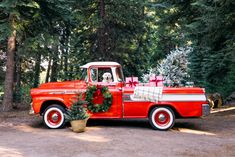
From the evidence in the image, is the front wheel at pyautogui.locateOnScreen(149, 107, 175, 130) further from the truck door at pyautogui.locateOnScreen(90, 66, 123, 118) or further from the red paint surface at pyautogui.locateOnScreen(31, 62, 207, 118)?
the truck door at pyautogui.locateOnScreen(90, 66, 123, 118)

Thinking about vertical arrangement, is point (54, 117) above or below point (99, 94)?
below

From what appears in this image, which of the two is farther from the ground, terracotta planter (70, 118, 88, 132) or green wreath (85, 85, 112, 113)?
green wreath (85, 85, 112, 113)

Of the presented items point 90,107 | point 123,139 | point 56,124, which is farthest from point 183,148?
point 56,124

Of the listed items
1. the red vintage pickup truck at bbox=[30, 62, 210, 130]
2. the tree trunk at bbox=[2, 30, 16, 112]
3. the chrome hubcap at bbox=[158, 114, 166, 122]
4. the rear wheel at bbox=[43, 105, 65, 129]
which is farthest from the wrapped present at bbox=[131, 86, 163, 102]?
the tree trunk at bbox=[2, 30, 16, 112]

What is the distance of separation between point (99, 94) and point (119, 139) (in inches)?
87.5

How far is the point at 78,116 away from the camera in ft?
36.4

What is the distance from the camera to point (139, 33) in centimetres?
2077

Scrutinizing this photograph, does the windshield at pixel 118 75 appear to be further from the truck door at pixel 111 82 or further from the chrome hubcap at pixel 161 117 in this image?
the chrome hubcap at pixel 161 117

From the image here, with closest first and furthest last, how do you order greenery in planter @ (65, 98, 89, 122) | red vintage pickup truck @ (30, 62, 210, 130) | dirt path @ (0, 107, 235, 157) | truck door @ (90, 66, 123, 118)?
dirt path @ (0, 107, 235, 157) → greenery in planter @ (65, 98, 89, 122) → red vintage pickup truck @ (30, 62, 210, 130) → truck door @ (90, 66, 123, 118)

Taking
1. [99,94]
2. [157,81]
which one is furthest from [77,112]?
[157,81]

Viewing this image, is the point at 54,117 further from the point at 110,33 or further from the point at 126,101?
the point at 110,33

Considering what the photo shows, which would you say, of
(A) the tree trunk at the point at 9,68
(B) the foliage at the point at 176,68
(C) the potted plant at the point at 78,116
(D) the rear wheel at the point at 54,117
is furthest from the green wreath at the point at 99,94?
(B) the foliage at the point at 176,68

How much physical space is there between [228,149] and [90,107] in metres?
4.63

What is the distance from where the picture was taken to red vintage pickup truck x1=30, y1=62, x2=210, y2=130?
11461 millimetres
